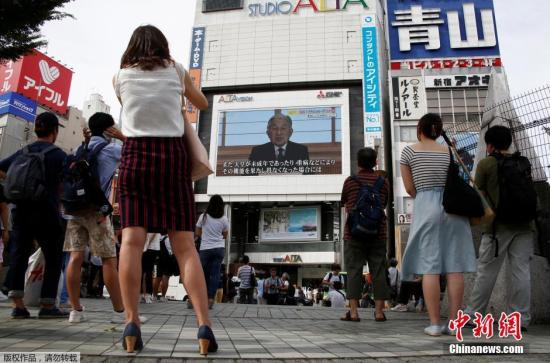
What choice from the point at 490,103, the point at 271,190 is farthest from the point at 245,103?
the point at 490,103

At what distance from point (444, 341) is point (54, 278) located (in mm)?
3126

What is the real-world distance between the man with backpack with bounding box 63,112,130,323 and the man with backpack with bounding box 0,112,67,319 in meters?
0.18

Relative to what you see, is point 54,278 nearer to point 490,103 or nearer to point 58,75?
point 490,103

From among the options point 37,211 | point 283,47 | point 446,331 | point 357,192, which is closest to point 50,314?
point 37,211

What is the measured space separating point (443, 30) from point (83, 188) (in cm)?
3891

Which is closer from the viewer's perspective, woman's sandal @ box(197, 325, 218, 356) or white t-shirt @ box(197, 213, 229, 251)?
woman's sandal @ box(197, 325, 218, 356)

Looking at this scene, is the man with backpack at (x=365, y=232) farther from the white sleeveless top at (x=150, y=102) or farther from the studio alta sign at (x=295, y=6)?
the studio alta sign at (x=295, y=6)

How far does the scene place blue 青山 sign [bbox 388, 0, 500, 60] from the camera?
35562mm

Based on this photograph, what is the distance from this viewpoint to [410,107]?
3353 centimetres

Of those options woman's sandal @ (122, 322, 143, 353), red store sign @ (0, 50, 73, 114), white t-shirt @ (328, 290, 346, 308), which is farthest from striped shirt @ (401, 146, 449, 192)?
red store sign @ (0, 50, 73, 114)

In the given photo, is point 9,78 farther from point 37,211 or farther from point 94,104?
point 37,211

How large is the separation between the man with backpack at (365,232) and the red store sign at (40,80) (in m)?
38.3

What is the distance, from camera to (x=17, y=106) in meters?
36.4

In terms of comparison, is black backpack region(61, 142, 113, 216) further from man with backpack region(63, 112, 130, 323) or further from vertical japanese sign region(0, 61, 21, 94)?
vertical japanese sign region(0, 61, 21, 94)
